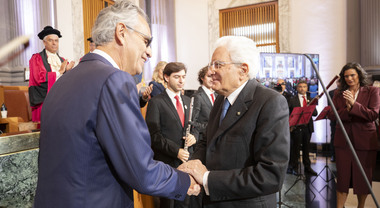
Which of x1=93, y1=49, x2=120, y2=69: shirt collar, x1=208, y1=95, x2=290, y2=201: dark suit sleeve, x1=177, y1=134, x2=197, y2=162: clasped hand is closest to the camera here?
x1=93, y1=49, x2=120, y2=69: shirt collar

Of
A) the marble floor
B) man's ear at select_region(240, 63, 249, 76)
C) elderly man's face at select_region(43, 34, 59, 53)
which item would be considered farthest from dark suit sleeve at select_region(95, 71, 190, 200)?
elderly man's face at select_region(43, 34, 59, 53)

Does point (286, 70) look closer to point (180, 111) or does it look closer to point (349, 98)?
point (349, 98)

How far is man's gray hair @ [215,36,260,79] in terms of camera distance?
5.64 ft

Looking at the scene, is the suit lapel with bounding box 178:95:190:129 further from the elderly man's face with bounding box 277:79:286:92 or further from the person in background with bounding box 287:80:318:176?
the elderly man's face with bounding box 277:79:286:92

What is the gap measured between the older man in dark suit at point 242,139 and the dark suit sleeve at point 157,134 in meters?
1.32

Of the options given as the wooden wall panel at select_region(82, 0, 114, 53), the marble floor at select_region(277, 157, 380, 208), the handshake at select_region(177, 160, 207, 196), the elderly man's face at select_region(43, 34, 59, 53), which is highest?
the wooden wall panel at select_region(82, 0, 114, 53)

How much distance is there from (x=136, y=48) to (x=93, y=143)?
0.49 m

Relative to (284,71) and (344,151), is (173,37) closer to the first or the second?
(284,71)

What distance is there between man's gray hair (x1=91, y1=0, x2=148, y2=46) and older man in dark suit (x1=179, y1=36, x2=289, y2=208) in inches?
23.5

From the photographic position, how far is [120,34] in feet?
4.39

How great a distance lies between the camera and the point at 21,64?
5887mm

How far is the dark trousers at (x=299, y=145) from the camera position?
6.10 meters

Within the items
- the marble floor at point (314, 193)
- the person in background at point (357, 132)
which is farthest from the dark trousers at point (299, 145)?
the person in background at point (357, 132)

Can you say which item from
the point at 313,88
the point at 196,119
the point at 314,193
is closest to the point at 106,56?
the point at 196,119
